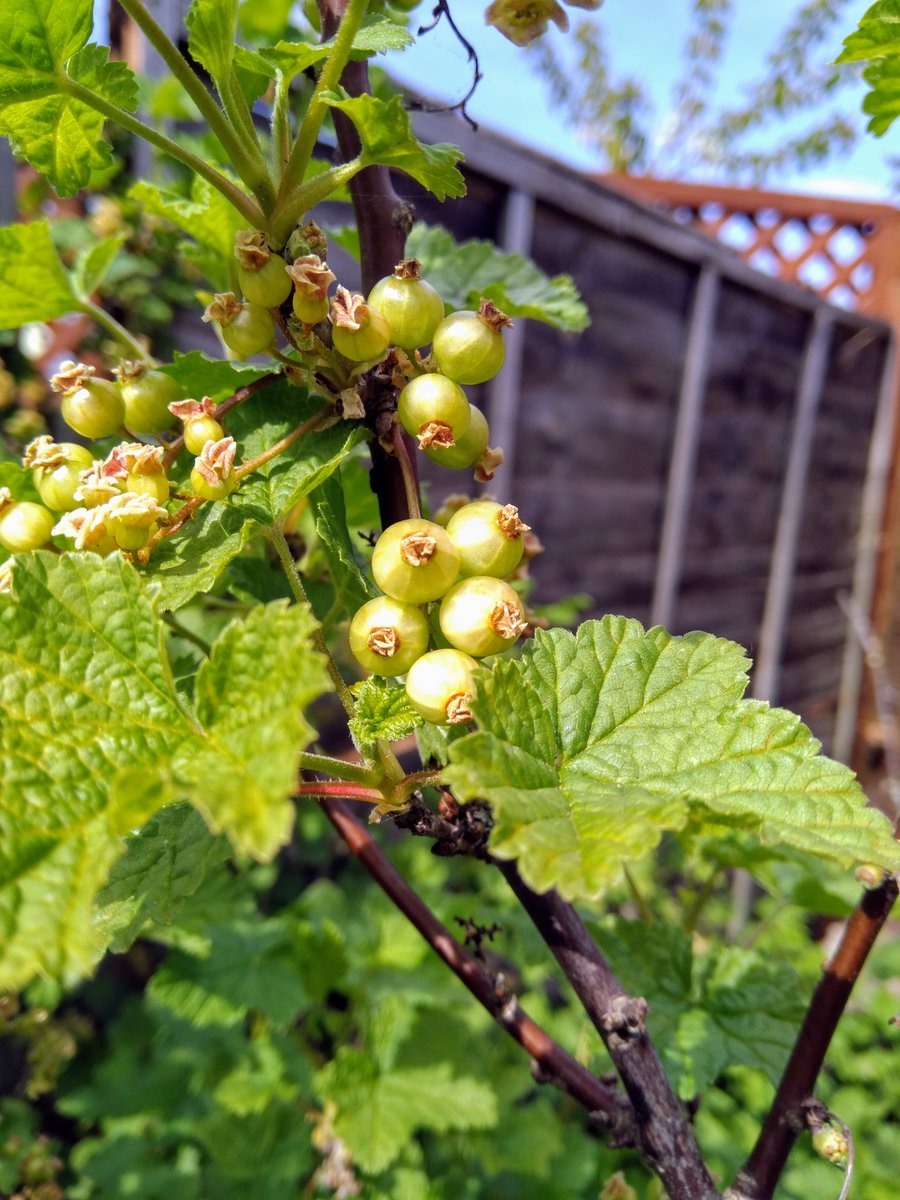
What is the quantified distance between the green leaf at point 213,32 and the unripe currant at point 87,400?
0.19 meters

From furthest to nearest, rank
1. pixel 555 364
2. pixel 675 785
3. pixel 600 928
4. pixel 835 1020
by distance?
pixel 555 364 → pixel 600 928 → pixel 835 1020 → pixel 675 785

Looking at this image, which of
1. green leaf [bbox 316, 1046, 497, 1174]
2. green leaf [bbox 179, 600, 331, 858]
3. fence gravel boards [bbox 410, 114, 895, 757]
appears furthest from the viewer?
fence gravel boards [bbox 410, 114, 895, 757]

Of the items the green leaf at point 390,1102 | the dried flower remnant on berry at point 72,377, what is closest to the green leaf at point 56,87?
the dried flower remnant on berry at point 72,377

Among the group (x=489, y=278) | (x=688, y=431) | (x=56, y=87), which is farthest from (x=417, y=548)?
(x=688, y=431)

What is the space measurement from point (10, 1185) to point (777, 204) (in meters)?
4.18

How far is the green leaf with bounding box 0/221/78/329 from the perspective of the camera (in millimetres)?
584

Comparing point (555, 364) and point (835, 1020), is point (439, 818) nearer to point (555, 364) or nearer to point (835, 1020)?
point (835, 1020)

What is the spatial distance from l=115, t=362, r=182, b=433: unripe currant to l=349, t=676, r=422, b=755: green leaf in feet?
0.77

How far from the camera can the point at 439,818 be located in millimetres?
458

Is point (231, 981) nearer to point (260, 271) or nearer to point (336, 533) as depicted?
point (336, 533)

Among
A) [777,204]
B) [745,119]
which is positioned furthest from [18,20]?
[745,119]

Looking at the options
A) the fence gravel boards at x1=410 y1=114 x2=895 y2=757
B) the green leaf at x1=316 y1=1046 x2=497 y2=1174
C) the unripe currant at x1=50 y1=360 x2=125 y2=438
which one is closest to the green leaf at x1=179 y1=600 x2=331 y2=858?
the unripe currant at x1=50 y1=360 x2=125 y2=438

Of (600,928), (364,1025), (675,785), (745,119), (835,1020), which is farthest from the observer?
(745,119)

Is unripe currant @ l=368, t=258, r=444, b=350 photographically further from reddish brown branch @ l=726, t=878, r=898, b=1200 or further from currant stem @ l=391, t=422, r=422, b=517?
reddish brown branch @ l=726, t=878, r=898, b=1200
